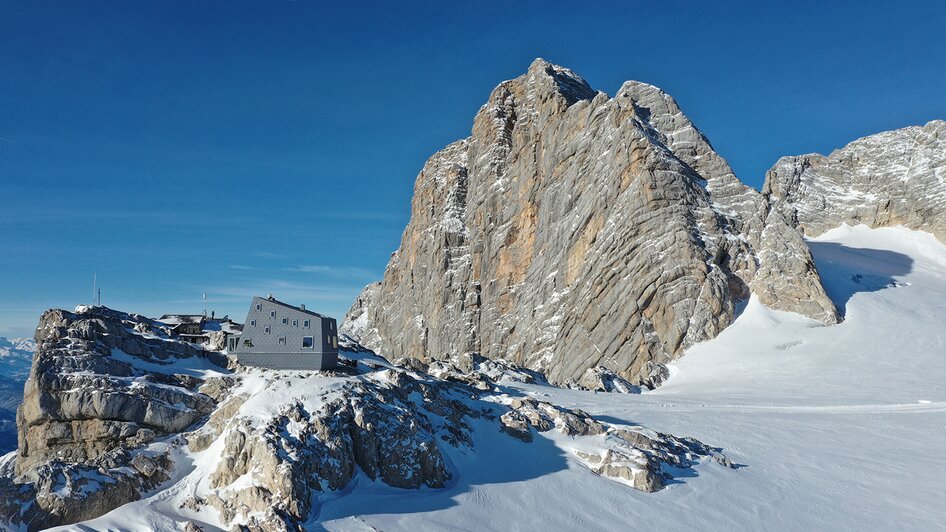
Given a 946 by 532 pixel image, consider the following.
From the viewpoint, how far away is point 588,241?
8325 cm

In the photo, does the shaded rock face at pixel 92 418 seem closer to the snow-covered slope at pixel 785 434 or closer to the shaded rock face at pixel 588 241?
the snow-covered slope at pixel 785 434

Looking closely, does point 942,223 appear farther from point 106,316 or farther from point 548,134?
point 106,316

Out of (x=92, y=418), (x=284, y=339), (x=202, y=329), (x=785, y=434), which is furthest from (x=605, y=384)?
(x=92, y=418)

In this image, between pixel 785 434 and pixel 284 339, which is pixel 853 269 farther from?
pixel 284 339

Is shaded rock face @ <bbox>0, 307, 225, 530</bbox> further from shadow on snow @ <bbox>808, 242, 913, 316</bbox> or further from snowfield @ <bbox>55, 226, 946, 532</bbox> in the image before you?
shadow on snow @ <bbox>808, 242, 913, 316</bbox>

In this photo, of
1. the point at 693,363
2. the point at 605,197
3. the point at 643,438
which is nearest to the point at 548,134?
the point at 605,197

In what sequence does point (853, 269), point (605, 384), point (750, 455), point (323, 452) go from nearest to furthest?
1. point (323, 452)
2. point (750, 455)
3. point (605, 384)
4. point (853, 269)

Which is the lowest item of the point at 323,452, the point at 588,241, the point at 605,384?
the point at 323,452

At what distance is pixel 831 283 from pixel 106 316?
71.5 meters

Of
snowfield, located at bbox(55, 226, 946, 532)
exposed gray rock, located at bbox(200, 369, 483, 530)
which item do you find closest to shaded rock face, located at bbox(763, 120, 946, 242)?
snowfield, located at bbox(55, 226, 946, 532)

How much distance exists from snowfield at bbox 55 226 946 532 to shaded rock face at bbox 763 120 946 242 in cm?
4548

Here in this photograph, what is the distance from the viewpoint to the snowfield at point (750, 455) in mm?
24234

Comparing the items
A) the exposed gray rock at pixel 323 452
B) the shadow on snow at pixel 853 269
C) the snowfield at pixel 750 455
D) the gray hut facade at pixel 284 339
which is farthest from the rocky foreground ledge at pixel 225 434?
the shadow on snow at pixel 853 269

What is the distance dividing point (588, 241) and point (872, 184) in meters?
60.5
